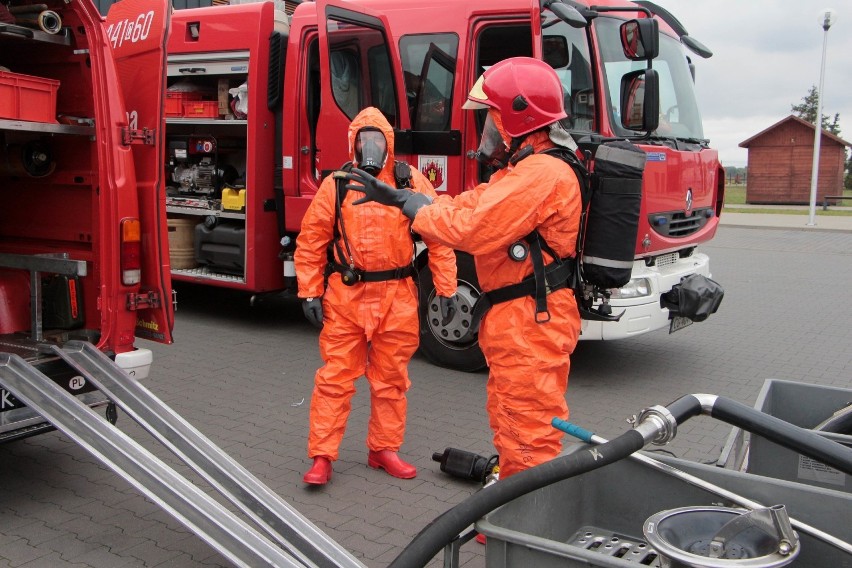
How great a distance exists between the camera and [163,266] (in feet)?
14.3

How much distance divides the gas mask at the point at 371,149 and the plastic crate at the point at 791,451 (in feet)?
7.22

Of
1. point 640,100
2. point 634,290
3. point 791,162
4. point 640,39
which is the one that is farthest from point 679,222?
point 791,162

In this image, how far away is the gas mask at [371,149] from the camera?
4320 mm

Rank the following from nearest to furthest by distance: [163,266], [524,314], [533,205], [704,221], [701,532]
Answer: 1. [701,532]
2. [533,205]
3. [524,314]
4. [163,266]
5. [704,221]

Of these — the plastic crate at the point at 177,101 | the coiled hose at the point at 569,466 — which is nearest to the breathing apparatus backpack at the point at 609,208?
the coiled hose at the point at 569,466

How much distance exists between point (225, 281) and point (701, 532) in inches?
250

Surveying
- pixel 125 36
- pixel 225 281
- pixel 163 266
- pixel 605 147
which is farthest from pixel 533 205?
pixel 225 281

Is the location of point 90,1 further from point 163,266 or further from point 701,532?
point 701,532

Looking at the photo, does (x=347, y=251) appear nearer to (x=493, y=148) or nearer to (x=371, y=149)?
(x=371, y=149)

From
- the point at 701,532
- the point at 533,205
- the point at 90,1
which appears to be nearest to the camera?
the point at 701,532

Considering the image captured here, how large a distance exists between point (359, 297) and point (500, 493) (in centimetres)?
252

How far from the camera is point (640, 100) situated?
5676 millimetres

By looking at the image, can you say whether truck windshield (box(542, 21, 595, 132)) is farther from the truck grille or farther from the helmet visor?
the helmet visor

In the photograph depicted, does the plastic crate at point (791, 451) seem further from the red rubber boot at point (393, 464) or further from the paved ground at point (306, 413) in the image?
the red rubber boot at point (393, 464)
